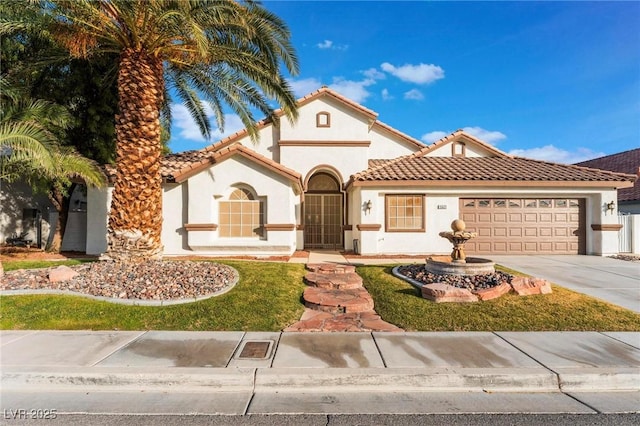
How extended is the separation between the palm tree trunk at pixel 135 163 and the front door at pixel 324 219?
793cm

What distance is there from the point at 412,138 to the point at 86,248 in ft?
52.5

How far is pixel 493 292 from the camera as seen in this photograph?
7.42m

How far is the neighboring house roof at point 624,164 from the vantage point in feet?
70.6

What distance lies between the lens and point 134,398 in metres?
4.07

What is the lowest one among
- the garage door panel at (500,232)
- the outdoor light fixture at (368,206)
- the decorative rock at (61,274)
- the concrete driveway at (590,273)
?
the concrete driveway at (590,273)

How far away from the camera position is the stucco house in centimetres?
1279

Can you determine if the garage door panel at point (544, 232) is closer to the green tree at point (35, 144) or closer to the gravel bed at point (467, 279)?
the gravel bed at point (467, 279)

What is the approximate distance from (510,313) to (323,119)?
11.9 m

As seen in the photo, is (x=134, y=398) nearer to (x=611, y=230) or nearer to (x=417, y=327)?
(x=417, y=327)

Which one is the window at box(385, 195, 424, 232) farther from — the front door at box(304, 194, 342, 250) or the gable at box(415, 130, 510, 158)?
the gable at box(415, 130, 510, 158)

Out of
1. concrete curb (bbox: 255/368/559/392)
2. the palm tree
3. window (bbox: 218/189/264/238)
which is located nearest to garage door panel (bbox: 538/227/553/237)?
concrete curb (bbox: 255/368/559/392)

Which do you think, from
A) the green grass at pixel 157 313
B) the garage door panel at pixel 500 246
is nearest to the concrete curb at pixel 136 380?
the green grass at pixel 157 313

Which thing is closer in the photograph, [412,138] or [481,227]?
[481,227]

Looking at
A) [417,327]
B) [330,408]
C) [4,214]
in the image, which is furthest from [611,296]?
[4,214]
